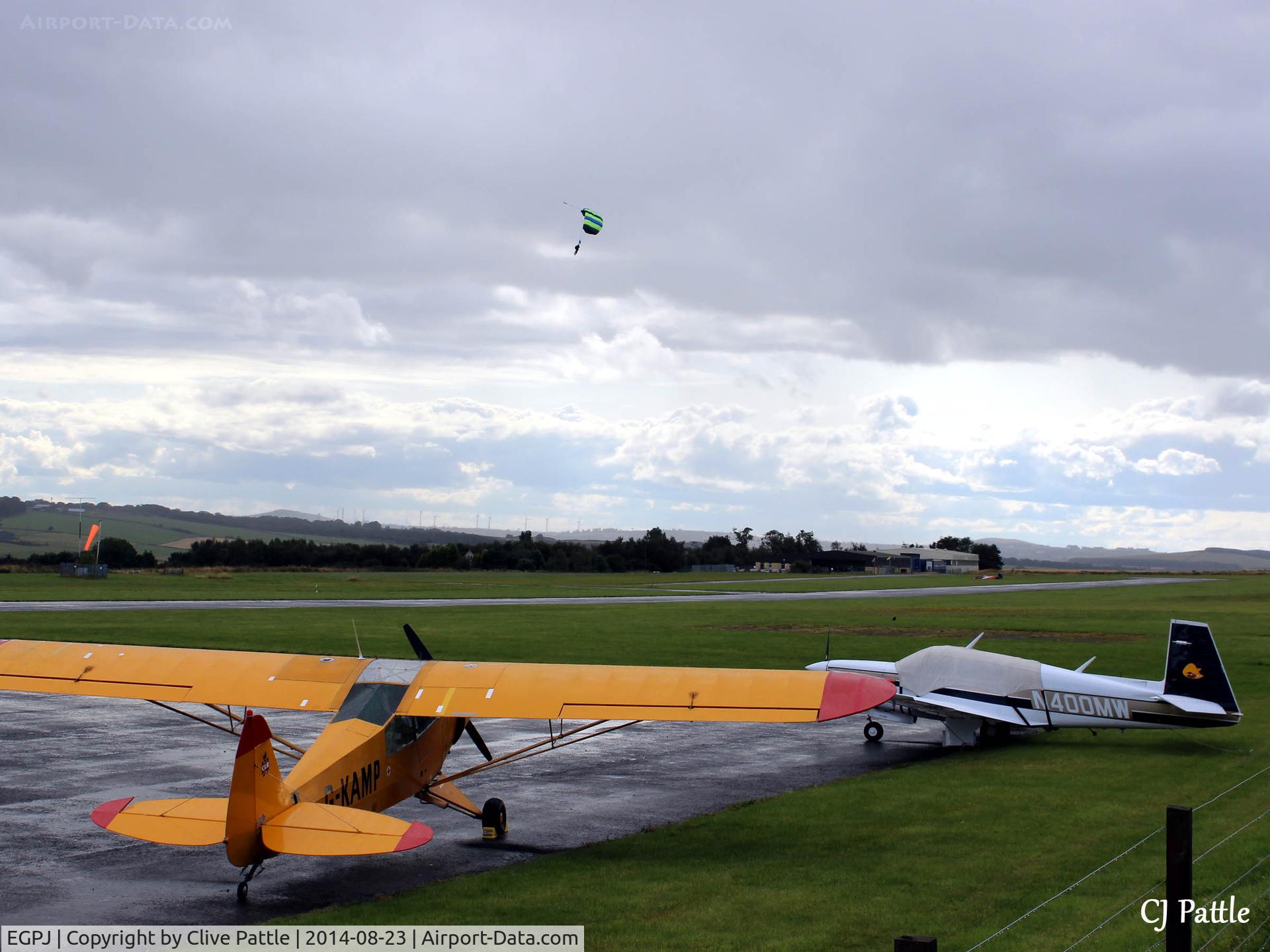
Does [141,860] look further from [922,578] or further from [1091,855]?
[922,578]

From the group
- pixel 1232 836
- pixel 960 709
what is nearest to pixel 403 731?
pixel 1232 836

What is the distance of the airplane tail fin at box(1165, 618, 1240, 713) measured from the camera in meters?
18.2

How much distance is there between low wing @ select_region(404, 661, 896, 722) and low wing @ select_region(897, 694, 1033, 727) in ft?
26.5

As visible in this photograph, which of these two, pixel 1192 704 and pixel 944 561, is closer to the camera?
pixel 1192 704

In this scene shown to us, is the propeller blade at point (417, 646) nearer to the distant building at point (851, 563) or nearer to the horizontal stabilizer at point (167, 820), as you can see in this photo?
the horizontal stabilizer at point (167, 820)

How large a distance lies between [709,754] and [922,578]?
9983 cm

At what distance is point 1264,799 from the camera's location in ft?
47.4

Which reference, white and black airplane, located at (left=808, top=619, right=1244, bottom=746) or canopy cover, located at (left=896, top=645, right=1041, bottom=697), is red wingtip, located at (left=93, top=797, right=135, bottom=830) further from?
canopy cover, located at (left=896, top=645, right=1041, bottom=697)

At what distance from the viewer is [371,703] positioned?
39.1ft

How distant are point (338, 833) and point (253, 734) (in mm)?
1131

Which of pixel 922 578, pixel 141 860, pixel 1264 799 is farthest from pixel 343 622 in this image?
pixel 922 578

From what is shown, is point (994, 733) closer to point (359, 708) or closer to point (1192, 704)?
point (1192, 704)

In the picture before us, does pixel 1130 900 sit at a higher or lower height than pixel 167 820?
lower

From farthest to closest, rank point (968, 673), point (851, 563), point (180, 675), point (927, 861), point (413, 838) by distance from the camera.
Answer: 1. point (851, 563)
2. point (968, 673)
3. point (180, 675)
4. point (927, 861)
5. point (413, 838)
